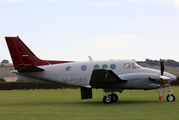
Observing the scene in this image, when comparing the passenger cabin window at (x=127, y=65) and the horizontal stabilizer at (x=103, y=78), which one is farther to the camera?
the passenger cabin window at (x=127, y=65)

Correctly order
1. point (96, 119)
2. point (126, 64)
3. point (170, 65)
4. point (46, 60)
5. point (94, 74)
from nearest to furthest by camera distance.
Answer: point (96, 119) → point (94, 74) → point (126, 64) → point (46, 60) → point (170, 65)

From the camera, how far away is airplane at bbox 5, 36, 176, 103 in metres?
18.3

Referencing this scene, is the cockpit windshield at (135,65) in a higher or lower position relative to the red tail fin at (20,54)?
lower

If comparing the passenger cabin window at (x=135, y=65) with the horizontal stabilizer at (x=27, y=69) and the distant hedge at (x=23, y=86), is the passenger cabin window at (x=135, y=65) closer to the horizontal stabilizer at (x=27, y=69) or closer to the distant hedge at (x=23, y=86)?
the horizontal stabilizer at (x=27, y=69)

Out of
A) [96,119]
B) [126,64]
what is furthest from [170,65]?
[96,119]

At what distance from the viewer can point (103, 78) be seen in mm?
17938

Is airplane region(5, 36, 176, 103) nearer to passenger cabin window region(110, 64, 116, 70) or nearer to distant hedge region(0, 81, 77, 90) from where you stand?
passenger cabin window region(110, 64, 116, 70)

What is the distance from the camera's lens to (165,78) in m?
18.2

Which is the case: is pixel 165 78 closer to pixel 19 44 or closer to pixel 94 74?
pixel 94 74

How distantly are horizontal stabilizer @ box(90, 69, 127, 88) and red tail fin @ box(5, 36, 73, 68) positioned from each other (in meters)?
5.10

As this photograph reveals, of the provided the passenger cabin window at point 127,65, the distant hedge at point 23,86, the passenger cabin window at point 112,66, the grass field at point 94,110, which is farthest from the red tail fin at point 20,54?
the distant hedge at point 23,86

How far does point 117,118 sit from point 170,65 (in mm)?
133626

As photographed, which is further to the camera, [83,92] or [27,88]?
[27,88]

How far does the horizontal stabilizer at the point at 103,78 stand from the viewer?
680 inches
